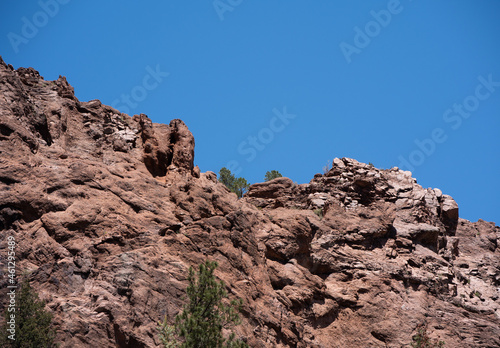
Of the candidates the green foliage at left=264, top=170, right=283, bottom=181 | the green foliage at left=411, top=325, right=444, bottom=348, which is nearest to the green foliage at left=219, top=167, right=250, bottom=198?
the green foliage at left=264, top=170, right=283, bottom=181

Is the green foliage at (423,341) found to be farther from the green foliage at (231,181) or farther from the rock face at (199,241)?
the green foliage at (231,181)

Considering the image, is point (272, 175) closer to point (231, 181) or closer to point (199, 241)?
point (231, 181)

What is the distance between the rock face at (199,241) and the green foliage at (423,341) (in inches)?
19.4

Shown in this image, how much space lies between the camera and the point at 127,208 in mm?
29484

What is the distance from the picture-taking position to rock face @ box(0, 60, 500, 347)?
25.4m

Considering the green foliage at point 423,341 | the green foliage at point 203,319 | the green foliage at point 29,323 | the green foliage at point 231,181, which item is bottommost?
the green foliage at point 29,323

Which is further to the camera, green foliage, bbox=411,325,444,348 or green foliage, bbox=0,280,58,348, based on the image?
green foliage, bbox=411,325,444,348

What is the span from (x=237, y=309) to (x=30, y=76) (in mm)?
17479

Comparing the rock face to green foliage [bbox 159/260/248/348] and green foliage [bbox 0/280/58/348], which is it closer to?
green foliage [bbox 0/280/58/348]

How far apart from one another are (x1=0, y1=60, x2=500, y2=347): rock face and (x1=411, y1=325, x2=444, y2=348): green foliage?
493 millimetres

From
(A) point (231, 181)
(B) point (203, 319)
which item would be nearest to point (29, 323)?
(B) point (203, 319)

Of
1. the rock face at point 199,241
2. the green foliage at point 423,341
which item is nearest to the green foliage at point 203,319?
the rock face at point 199,241

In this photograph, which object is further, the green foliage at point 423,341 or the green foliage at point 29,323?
the green foliage at point 423,341

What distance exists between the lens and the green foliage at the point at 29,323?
864 inches
